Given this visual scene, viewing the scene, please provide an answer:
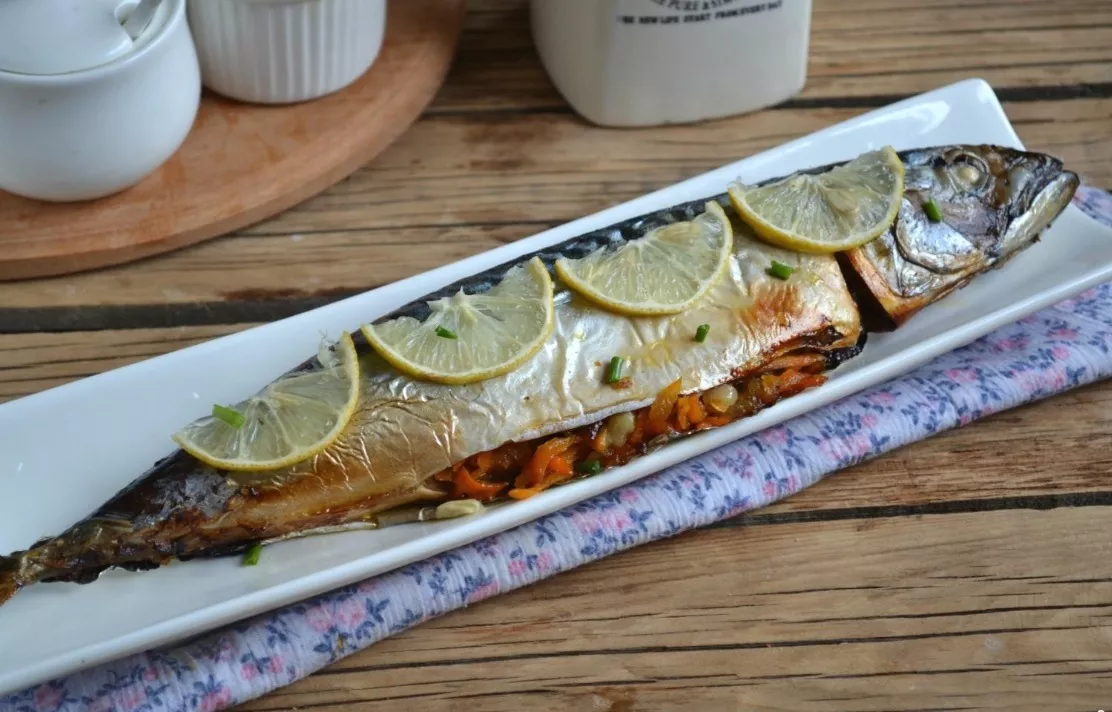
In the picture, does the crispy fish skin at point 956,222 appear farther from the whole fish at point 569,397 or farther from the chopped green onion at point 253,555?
the chopped green onion at point 253,555

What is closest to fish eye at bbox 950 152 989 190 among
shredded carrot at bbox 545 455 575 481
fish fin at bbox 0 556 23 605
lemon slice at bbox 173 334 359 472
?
shredded carrot at bbox 545 455 575 481

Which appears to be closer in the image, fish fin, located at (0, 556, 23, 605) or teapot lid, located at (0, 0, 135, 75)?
fish fin, located at (0, 556, 23, 605)

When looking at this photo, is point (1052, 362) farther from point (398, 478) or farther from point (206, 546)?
point (206, 546)

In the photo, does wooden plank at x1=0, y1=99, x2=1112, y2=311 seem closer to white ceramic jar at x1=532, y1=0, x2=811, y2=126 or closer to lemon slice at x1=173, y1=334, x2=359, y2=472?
white ceramic jar at x1=532, y1=0, x2=811, y2=126

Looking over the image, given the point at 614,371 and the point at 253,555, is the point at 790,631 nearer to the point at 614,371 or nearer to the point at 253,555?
the point at 614,371

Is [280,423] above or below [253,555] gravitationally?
above

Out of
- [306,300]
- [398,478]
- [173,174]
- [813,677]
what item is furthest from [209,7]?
[813,677]

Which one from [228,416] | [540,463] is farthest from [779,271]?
[228,416]
